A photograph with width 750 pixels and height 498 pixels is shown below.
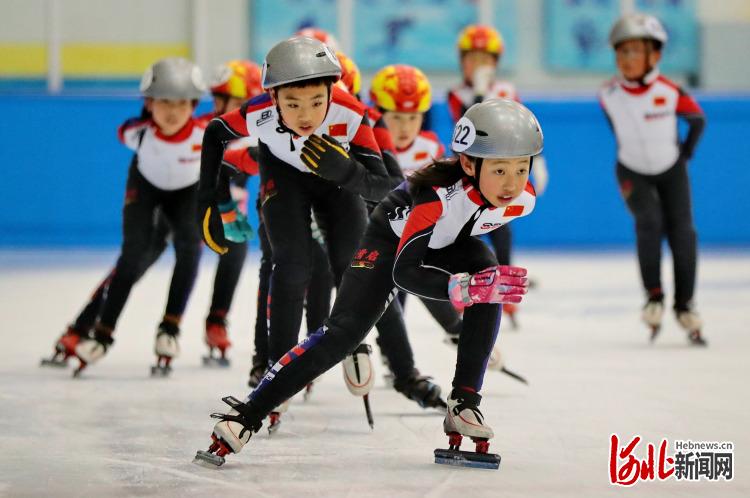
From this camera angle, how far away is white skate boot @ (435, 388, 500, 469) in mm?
4469

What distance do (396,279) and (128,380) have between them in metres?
2.56

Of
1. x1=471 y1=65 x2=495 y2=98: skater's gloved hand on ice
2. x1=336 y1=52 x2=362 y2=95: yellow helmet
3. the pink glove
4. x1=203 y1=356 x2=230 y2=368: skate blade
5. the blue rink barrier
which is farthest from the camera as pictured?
the blue rink barrier

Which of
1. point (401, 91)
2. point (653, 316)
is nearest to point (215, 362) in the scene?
point (401, 91)

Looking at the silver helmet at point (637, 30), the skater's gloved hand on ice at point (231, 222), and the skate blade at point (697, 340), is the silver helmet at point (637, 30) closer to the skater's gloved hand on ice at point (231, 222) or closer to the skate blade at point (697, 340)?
the skate blade at point (697, 340)

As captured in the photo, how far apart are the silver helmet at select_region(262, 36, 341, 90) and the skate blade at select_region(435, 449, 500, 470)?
150 cm

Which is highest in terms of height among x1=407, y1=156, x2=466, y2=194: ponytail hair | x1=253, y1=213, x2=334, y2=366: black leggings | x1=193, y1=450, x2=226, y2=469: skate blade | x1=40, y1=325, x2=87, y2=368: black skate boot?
x1=407, y1=156, x2=466, y2=194: ponytail hair

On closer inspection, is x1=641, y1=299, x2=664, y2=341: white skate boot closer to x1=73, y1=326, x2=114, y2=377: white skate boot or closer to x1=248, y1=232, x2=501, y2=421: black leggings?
x1=73, y1=326, x2=114, y2=377: white skate boot

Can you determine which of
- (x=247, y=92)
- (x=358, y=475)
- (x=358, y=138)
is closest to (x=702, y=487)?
(x=358, y=475)

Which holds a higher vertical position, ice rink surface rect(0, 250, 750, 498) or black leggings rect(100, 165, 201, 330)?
black leggings rect(100, 165, 201, 330)

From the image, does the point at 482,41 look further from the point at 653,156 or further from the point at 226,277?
the point at 226,277

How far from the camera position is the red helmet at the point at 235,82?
23.4 ft

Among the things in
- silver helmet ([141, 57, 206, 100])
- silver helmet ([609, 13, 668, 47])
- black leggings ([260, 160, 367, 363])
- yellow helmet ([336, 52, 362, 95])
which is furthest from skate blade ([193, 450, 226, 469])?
silver helmet ([609, 13, 668, 47])

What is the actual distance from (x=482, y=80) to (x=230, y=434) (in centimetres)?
500

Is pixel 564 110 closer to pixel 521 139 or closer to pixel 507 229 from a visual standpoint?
pixel 507 229
